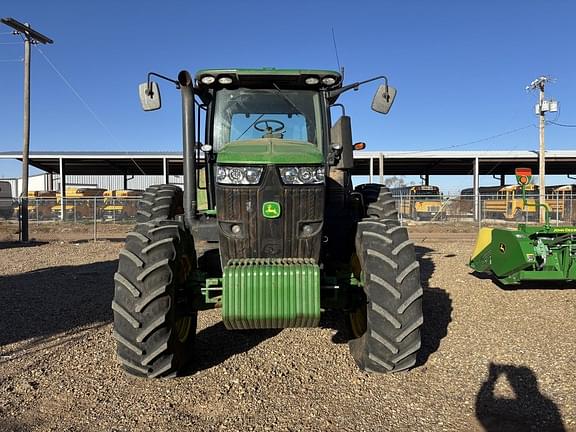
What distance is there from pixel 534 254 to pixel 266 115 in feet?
15.7

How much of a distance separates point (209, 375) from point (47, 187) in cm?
5537

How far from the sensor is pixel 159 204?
5805mm

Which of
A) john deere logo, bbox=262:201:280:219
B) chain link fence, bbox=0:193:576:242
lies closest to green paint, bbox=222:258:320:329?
john deere logo, bbox=262:201:280:219

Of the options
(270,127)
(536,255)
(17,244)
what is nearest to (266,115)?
(270,127)

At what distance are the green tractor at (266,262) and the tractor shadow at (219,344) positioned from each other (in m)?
0.18

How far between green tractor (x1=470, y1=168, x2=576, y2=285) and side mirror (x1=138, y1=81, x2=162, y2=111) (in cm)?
528

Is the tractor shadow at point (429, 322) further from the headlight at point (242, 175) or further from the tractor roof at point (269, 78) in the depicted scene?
the tractor roof at point (269, 78)

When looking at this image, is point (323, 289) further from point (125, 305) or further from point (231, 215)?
point (125, 305)

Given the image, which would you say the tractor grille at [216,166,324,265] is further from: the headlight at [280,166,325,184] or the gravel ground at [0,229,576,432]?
the gravel ground at [0,229,576,432]

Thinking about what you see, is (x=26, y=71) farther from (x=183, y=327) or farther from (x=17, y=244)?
(x=183, y=327)

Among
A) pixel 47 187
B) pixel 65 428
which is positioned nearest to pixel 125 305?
pixel 65 428

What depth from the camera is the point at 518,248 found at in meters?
7.40

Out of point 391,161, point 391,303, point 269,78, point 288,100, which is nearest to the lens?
point 391,303

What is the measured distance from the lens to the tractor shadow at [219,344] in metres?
4.53
